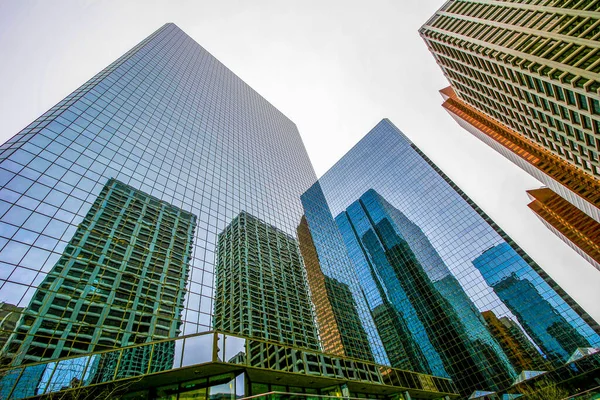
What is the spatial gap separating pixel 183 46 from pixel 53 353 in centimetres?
8221

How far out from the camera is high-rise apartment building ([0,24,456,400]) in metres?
16.2

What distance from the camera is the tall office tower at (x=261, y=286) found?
37088mm

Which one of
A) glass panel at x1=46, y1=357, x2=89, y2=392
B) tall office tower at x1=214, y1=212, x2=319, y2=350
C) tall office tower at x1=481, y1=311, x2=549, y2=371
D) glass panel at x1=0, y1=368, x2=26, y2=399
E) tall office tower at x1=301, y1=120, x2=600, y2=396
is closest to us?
glass panel at x1=0, y1=368, x2=26, y2=399

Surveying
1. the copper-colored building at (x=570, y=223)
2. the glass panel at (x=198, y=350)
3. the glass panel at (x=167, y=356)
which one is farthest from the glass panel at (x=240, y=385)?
the copper-colored building at (x=570, y=223)

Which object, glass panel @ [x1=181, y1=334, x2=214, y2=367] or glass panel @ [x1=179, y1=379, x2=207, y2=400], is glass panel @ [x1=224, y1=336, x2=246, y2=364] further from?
glass panel @ [x1=179, y1=379, x2=207, y2=400]

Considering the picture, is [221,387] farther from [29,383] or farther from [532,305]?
[532,305]

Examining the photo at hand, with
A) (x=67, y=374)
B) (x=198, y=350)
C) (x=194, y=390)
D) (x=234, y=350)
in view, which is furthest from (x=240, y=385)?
(x=67, y=374)

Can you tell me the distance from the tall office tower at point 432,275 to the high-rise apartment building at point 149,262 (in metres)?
24.1

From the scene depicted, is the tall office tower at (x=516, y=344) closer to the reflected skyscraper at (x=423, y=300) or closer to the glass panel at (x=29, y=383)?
the reflected skyscraper at (x=423, y=300)

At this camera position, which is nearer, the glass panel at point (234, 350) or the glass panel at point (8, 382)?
the glass panel at point (8, 382)

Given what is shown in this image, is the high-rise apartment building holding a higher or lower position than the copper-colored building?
lower

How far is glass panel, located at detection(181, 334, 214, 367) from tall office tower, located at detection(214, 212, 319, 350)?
18628 mm

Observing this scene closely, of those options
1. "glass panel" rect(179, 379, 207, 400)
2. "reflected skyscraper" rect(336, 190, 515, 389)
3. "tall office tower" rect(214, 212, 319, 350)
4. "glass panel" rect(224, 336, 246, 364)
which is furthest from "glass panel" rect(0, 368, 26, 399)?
"reflected skyscraper" rect(336, 190, 515, 389)

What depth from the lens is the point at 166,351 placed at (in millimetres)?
15242
